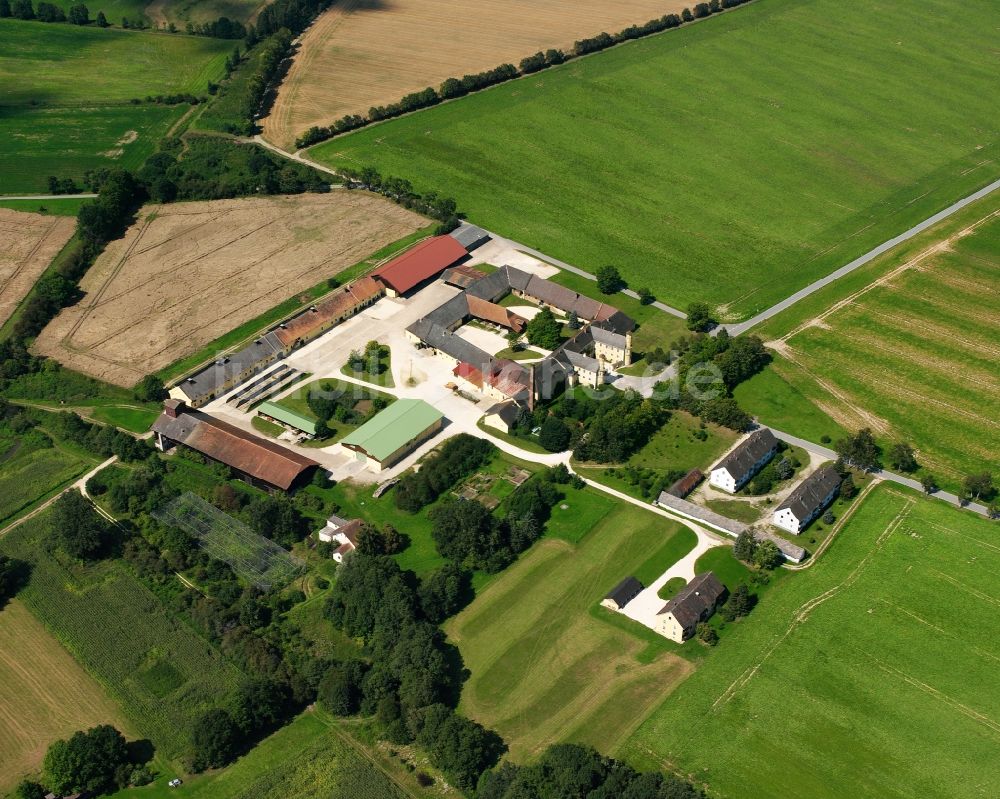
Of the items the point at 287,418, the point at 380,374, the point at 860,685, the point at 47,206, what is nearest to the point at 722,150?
the point at 380,374

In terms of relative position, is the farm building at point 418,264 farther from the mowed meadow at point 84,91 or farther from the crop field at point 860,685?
the crop field at point 860,685

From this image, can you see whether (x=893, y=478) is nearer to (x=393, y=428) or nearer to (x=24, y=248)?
(x=393, y=428)

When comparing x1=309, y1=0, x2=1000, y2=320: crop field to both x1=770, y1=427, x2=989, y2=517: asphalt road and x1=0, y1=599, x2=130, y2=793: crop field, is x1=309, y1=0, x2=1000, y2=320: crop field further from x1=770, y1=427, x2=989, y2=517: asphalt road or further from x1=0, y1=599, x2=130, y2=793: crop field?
x1=0, y1=599, x2=130, y2=793: crop field

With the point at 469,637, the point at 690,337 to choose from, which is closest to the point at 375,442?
the point at 469,637

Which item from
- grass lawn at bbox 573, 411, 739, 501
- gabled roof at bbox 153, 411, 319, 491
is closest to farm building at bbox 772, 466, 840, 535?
grass lawn at bbox 573, 411, 739, 501

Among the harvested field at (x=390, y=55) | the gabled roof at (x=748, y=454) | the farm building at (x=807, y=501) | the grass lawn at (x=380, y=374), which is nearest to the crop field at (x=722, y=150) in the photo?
the harvested field at (x=390, y=55)

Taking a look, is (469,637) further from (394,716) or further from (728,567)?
(728,567)
